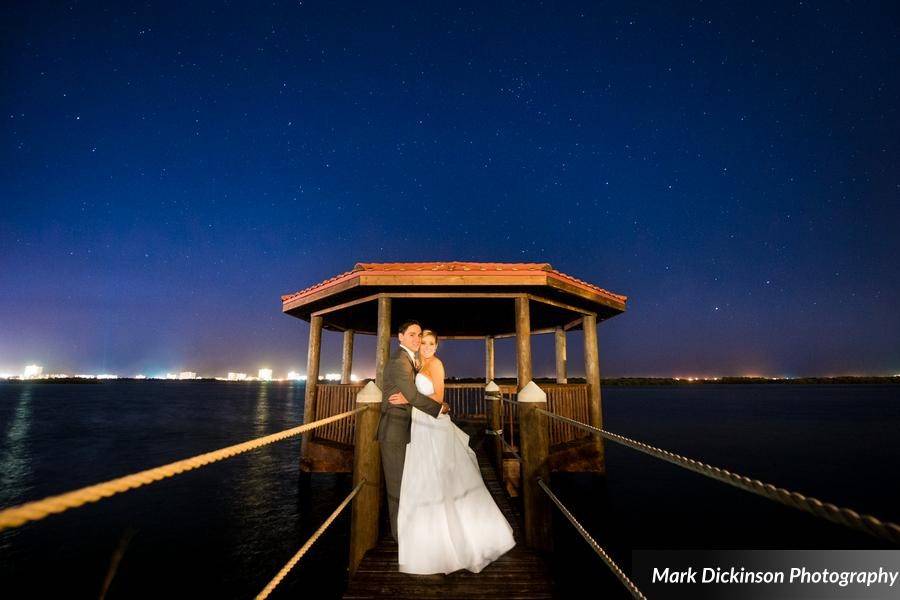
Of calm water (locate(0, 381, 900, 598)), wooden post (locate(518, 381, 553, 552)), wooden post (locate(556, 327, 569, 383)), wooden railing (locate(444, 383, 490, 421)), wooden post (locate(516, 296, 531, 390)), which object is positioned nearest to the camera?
wooden post (locate(518, 381, 553, 552))

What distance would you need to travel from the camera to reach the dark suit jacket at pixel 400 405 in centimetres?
338

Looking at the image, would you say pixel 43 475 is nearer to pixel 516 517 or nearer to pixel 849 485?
pixel 516 517

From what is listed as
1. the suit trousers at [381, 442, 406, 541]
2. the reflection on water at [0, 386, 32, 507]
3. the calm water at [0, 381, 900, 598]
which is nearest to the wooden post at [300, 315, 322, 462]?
the calm water at [0, 381, 900, 598]

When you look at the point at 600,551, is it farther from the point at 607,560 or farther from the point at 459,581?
the point at 459,581

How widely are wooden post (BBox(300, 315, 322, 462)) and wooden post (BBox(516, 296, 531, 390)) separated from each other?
473cm

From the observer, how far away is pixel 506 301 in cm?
947

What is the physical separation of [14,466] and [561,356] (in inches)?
931

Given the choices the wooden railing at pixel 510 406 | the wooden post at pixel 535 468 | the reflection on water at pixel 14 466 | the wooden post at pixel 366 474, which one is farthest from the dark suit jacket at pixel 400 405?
the reflection on water at pixel 14 466

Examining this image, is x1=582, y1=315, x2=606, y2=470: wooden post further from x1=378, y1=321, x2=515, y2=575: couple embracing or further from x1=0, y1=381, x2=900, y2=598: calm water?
x1=378, y1=321, x2=515, y2=575: couple embracing

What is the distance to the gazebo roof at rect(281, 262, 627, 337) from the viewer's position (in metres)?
7.35

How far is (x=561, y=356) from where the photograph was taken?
38.3ft

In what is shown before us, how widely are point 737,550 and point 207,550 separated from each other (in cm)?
1114

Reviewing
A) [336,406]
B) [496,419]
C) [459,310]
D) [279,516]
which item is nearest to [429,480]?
[496,419]

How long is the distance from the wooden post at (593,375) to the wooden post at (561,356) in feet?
7.16
